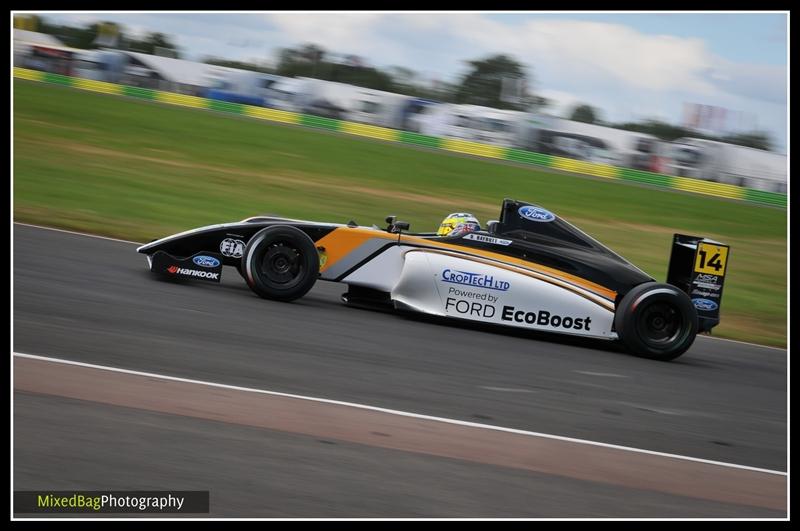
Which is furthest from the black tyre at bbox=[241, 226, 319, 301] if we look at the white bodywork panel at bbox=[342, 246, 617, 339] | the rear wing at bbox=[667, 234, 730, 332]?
the rear wing at bbox=[667, 234, 730, 332]

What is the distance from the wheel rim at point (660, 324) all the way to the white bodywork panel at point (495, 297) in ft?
1.05

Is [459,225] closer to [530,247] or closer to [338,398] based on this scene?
[530,247]

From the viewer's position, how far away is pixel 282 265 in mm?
7906

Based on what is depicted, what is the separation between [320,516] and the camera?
3869 mm

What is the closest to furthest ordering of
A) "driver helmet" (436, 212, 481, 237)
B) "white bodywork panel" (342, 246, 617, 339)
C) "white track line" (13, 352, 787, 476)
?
"white track line" (13, 352, 787, 476) < "white bodywork panel" (342, 246, 617, 339) < "driver helmet" (436, 212, 481, 237)

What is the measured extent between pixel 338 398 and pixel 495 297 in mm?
2645

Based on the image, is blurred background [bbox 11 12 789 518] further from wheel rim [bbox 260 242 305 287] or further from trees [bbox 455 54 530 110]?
trees [bbox 455 54 530 110]

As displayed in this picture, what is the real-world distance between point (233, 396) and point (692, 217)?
64.4 ft

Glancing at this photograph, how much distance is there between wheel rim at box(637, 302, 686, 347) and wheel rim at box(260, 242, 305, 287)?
307 cm

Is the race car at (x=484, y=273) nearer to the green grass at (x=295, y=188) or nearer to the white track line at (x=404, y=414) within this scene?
the white track line at (x=404, y=414)

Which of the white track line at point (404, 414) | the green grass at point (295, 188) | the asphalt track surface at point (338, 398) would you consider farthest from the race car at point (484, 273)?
the green grass at point (295, 188)

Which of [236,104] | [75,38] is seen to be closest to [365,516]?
[236,104]

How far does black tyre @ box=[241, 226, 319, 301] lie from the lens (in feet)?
25.4
